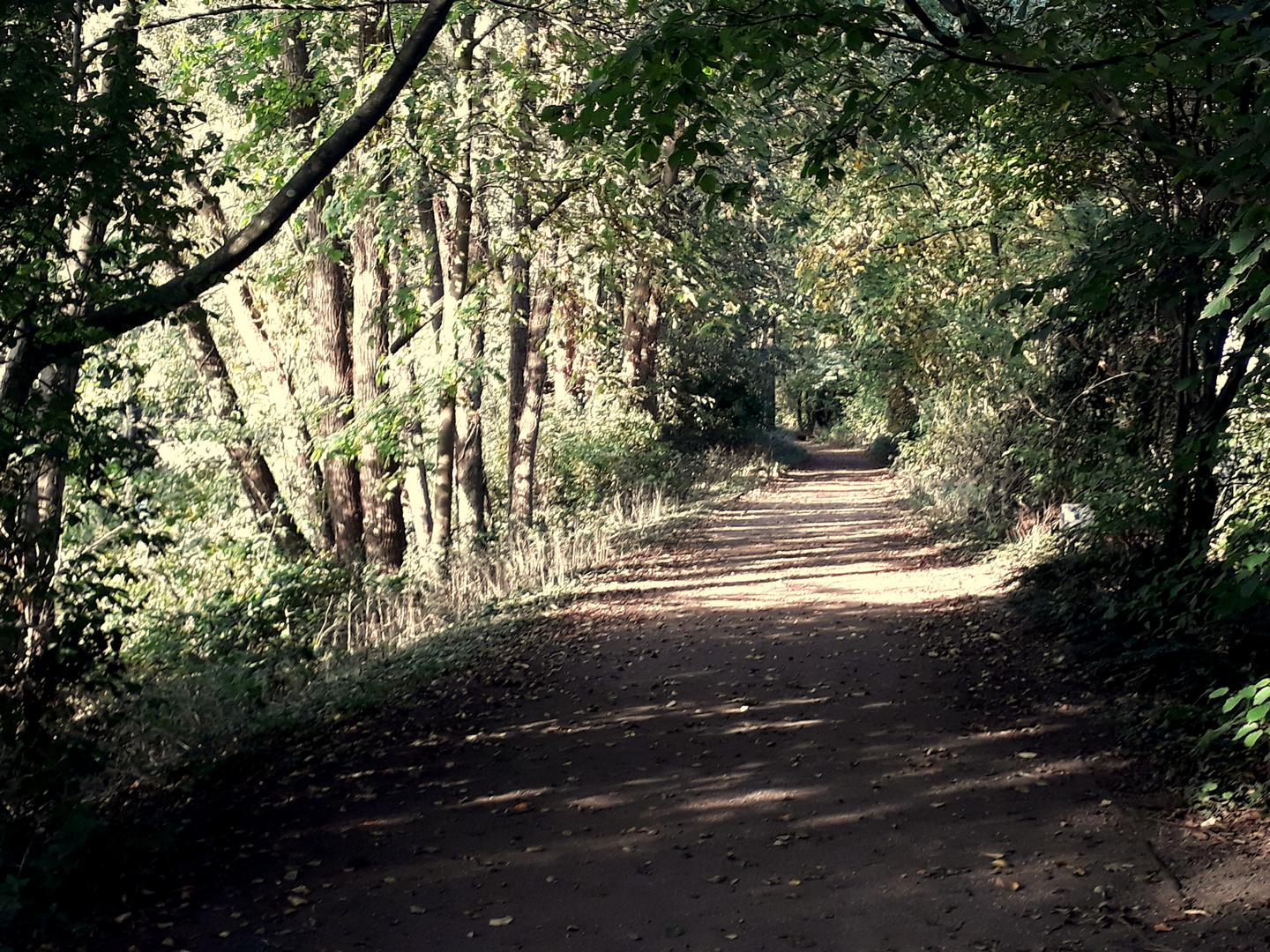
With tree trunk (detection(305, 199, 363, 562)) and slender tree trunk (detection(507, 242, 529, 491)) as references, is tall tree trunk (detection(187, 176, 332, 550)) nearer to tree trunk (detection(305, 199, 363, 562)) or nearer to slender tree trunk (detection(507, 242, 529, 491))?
tree trunk (detection(305, 199, 363, 562))

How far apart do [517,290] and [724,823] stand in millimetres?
9461

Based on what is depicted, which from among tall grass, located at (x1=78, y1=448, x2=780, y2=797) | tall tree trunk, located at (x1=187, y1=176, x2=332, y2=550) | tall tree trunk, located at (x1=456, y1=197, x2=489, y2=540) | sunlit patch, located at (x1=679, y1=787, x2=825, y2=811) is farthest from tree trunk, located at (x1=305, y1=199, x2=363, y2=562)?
sunlit patch, located at (x1=679, y1=787, x2=825, y2=811)

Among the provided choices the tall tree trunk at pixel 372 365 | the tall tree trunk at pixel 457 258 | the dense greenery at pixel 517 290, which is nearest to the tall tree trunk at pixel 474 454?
the dense greenery at pixel 517 290

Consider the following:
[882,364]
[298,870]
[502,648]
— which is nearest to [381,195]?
[502,648]

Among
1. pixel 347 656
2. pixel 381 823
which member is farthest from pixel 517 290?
pixel 381 823

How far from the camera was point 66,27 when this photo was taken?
289 inches

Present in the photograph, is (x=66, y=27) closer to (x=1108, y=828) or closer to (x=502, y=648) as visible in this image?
(x=502, y=648)

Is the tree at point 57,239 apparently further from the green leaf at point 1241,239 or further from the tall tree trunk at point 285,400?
the tall tree trunk at point 285,400

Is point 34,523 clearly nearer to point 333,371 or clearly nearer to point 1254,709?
point 1254,709

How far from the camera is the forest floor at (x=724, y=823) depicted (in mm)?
5094

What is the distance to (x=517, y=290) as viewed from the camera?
1466 cm

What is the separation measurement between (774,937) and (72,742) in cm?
372

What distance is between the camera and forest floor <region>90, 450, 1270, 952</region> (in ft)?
16.7

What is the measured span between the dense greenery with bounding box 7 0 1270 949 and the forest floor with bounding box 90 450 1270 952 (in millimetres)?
880
